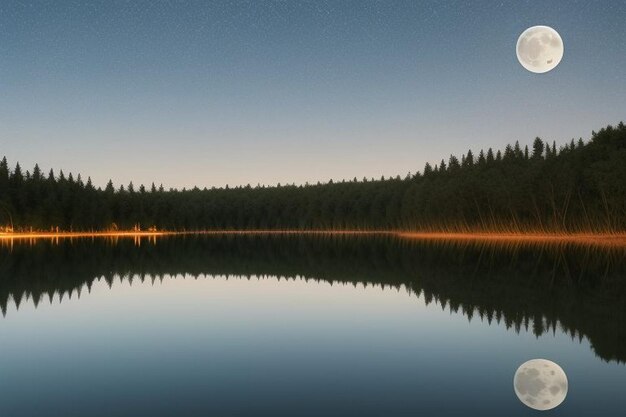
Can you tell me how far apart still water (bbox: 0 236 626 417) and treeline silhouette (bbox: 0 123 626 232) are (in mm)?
50536

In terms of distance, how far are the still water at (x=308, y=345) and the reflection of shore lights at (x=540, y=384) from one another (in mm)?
172

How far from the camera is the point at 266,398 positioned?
10.1 m

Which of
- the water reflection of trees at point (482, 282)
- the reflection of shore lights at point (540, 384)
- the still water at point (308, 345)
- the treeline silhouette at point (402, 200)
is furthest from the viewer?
the treeline silhouette at point (402, 200)

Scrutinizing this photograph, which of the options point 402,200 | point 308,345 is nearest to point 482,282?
point 308,345

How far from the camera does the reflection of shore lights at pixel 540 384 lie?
978cm

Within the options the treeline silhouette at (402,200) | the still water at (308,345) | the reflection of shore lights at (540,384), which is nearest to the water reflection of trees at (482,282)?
the still water at (308,345)

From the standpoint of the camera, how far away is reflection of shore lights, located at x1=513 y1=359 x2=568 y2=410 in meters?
9.78

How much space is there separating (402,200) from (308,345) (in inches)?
5011

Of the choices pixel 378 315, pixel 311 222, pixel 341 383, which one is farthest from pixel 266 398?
pixel 311 222

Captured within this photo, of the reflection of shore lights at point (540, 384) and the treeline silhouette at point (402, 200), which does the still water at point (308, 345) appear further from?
the treeline silhouette at point (402, 200)

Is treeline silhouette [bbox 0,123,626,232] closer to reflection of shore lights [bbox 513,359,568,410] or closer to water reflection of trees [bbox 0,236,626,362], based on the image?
water reflection of trees [bbox 0,236,626,362]

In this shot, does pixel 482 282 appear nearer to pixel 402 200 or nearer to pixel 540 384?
pixel 540 384

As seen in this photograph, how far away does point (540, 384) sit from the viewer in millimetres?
11000

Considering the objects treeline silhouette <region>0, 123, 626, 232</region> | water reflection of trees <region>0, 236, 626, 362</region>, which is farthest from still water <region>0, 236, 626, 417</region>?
treeline silhouette <region>0, 123, 626, 232</region>
